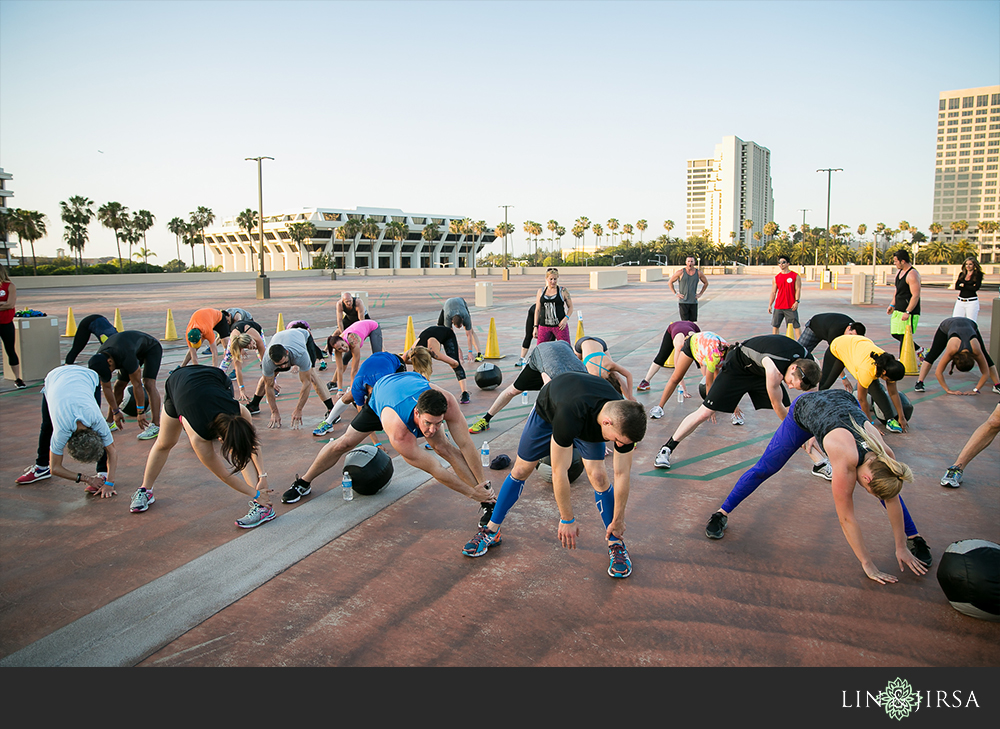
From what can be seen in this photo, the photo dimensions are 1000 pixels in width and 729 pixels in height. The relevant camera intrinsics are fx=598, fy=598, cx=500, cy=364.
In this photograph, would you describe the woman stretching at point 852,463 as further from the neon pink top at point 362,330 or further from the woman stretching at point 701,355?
the neon pink top at point 362,330

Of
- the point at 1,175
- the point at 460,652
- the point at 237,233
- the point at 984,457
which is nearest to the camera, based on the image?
the point at 460,652

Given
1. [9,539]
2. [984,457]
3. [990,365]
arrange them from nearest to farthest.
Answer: [9,539] → [984,457] → [990,365]

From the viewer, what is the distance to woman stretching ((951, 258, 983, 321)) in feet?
34.8

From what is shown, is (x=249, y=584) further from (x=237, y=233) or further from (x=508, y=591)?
(x=237, y=233)

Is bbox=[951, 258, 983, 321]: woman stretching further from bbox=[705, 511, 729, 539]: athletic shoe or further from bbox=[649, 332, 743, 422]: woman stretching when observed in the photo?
bbox=[705, 511, 729, 539]: athletic shoe

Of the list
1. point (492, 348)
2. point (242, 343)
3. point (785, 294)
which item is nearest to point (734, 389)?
point (242, 343)

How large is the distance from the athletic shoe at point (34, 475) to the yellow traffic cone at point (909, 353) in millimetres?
13071

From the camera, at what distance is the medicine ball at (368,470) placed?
5809mm

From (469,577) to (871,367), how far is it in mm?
4866

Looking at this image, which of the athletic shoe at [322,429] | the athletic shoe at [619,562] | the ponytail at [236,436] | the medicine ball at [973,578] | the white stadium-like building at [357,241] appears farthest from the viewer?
the white stadium-like building at [357,241]
